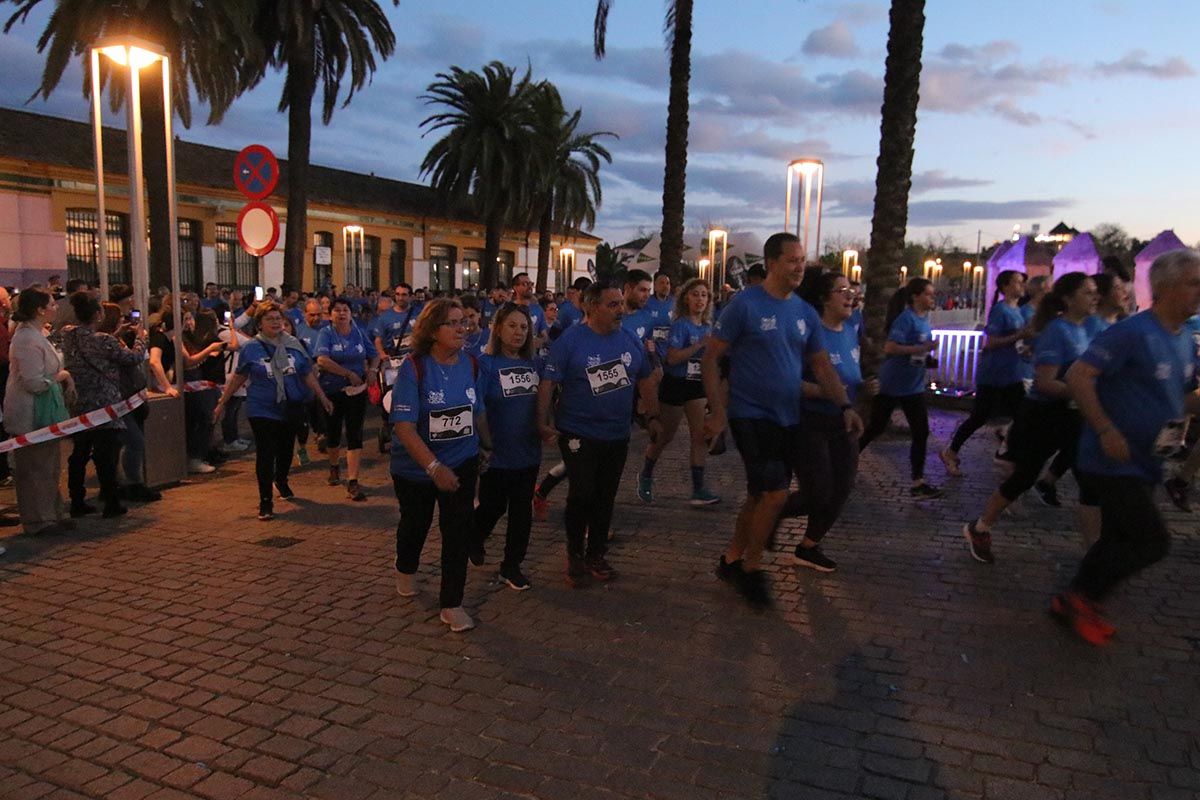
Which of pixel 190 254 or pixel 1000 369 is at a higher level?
pixel 190 254

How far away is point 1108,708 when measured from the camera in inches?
146

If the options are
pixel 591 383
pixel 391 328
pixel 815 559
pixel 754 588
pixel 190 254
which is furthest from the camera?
pixel 190 254

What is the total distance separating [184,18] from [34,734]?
16.3 m

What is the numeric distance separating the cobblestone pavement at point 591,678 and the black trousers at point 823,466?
44 cm

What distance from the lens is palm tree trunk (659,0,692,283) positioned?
660 inches

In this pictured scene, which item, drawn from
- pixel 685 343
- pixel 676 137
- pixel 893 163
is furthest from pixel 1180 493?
pixel 676 137

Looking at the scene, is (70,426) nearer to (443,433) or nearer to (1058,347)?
(443,433)

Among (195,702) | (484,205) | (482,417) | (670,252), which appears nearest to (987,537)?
(482,417)

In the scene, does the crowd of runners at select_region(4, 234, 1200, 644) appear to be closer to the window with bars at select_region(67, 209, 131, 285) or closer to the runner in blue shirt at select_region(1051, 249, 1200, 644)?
the runner in blue shirt at select_region(1051, 249, 1200, 644)

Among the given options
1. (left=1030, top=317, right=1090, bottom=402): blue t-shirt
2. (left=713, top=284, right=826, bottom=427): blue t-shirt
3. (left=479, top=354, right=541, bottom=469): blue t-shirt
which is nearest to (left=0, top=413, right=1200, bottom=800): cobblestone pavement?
(left=479, top=354, right=541, bottom=469): blue t-shirt

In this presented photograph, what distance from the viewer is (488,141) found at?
33.1 metres

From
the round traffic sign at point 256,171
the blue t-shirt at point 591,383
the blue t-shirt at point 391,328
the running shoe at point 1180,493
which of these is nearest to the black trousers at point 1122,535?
the blue t-shirt at point 591,383

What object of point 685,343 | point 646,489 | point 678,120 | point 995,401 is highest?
point 678,120

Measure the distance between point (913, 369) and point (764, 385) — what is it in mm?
3156
